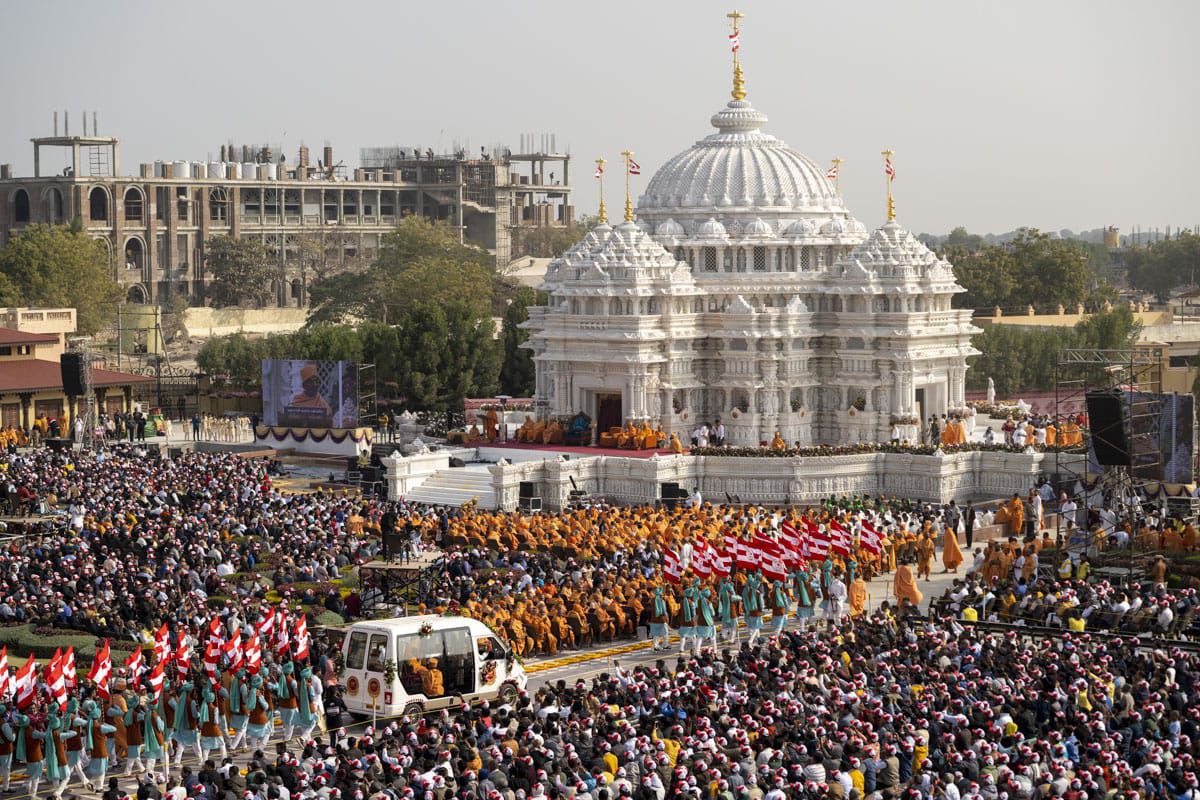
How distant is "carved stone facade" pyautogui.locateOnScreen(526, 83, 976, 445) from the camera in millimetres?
62781

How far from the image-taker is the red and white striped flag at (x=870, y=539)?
1714 inches

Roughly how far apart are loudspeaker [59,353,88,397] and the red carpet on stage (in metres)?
13.5

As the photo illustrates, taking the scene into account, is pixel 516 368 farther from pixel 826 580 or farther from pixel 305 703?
pixel 305 703

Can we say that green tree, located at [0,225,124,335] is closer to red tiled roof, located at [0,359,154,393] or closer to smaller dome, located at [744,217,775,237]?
red tiled roof, located at [0,359,154,393]

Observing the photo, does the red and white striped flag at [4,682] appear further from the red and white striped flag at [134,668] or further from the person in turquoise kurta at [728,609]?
the person in turquoise kurta at [728,609]

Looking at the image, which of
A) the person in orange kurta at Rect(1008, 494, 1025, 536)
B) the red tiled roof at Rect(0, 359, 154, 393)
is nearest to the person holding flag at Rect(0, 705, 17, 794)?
the person in orange kurta at Rect(1008, 494, 1025, 536)

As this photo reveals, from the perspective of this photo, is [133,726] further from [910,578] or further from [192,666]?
[910,578]

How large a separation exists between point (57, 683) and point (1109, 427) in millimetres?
23176

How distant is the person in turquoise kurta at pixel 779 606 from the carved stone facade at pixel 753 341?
24.4m

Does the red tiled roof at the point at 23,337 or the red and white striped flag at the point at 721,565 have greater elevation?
the red tiled roof at the point at 23,337

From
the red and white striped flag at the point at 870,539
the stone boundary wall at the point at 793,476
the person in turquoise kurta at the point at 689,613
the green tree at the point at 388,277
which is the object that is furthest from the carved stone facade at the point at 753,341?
the green tree at the point at 388,277

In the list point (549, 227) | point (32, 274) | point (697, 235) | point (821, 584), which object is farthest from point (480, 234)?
point (821, 584)

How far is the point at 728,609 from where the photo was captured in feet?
123

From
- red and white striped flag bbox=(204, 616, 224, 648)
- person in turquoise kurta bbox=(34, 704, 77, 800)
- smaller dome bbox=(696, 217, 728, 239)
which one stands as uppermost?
smaller dome bbox=(696, 217, 728, 239)
